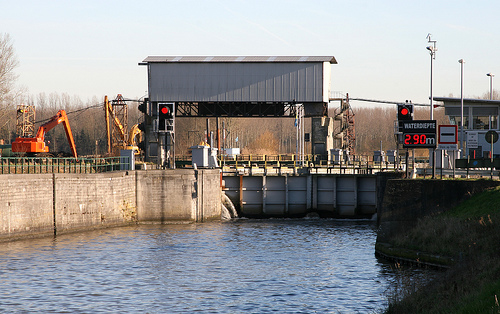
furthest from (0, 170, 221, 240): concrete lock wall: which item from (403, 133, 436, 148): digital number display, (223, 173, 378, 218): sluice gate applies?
(403, 133, 436, 148): digital number display

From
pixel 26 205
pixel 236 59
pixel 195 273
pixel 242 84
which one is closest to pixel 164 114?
pixel 26 205

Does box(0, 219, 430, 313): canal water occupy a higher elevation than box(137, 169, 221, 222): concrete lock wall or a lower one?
lower

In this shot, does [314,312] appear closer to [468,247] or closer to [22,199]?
[468,247]

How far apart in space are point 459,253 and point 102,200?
24.0 meters

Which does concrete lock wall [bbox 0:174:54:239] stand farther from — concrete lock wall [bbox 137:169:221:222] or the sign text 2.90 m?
the sign text 2.90 m

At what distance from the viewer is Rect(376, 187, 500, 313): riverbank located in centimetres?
1506

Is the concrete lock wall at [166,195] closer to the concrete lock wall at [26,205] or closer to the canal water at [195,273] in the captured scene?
the canal water at [195,273]

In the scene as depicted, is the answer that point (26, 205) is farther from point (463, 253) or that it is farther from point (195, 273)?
point (463, 253)

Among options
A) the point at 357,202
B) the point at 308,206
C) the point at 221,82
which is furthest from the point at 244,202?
the point at 221,82

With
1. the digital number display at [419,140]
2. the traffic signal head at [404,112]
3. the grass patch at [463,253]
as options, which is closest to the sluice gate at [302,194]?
the traffic signal head at [404,112]

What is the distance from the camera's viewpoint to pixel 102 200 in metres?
39.8

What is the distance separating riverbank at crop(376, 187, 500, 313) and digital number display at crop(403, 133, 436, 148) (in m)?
5.46

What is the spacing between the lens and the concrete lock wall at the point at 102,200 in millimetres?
34281

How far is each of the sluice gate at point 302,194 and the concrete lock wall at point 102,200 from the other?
3673mm
